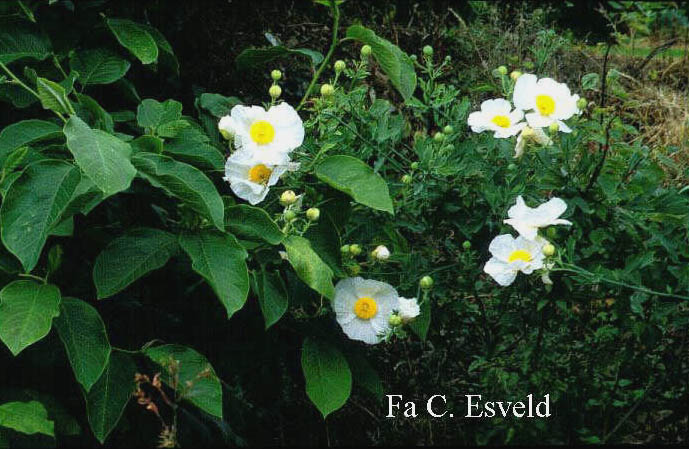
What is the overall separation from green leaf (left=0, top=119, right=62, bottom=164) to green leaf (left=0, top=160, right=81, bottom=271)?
0.21m

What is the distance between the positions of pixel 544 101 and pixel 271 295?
742mm

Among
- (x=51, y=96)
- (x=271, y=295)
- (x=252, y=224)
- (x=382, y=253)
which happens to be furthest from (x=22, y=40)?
(x=382, y=253)

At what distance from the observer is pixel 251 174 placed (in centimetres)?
186

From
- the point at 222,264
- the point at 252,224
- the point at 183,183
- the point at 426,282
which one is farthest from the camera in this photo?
the point at 426,282

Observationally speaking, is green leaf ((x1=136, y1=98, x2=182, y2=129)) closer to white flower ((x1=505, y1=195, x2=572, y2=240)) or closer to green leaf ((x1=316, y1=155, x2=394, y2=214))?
green leaf ((x1=316, y1=155, x2=394, y2=214))

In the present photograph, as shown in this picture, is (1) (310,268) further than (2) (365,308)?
No

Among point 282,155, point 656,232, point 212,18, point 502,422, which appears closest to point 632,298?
point 656,232

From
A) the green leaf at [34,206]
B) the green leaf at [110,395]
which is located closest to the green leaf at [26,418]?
the green leaf at [110,395]

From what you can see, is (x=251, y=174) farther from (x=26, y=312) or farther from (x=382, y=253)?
(x=26, y=312)

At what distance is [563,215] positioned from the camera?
1.93 metres

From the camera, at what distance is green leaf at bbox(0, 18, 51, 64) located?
6.72 ft

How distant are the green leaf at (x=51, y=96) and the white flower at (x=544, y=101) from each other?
0.97 metres

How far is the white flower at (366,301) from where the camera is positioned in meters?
1.95

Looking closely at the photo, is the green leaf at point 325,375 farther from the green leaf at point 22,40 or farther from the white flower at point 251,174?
the green leaf at point 22,40
